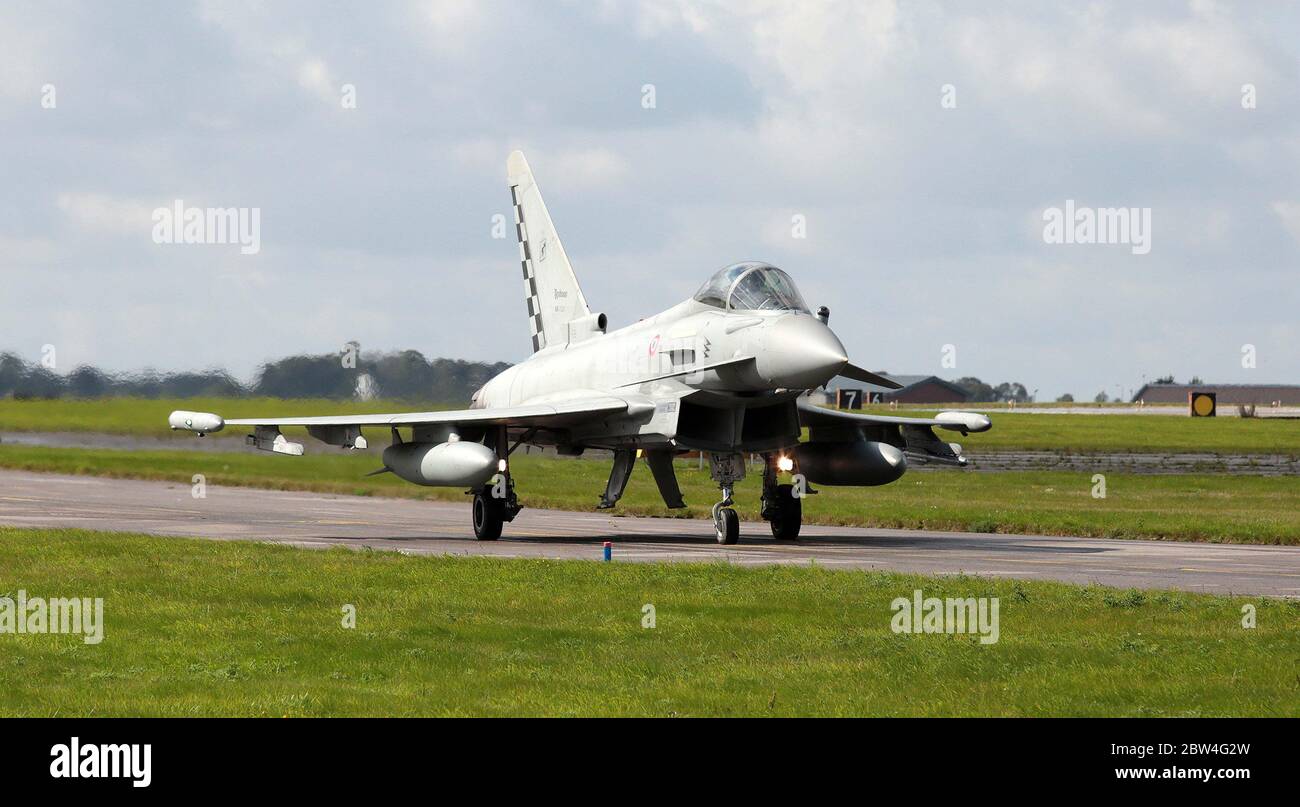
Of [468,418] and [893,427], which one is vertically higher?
[468,418]

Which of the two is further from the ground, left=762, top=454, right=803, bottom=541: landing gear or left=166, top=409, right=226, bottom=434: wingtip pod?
left=166, top=409, right=226, bottom=434: wingtip pod

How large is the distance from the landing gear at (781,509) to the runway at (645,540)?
56cm

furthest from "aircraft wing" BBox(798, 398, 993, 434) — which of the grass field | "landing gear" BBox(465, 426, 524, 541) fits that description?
the grass field

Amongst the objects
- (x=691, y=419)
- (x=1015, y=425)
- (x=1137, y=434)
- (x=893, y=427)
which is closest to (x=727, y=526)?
(x=691, y=419)

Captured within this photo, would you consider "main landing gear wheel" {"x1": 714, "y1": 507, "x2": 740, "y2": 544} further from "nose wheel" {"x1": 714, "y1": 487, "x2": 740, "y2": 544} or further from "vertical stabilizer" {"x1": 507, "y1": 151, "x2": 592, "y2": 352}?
"vertical stabilizer" {"x1": 507, "y1": 151, "x2": 592, "y2": 352}

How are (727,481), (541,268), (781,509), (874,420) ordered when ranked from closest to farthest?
(727,481) → (781,509) → (874,420) → (541,268)

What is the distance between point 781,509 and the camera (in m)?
28.3

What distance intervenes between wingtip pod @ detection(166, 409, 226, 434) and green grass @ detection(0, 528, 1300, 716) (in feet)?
29.7

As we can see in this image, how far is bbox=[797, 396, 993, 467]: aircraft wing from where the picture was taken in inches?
1145

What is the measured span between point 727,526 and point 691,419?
199 cm

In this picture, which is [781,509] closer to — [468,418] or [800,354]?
[800,354]

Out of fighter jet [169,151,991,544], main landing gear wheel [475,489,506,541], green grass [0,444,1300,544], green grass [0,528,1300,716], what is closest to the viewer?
green grass [0,528,1300,716]
